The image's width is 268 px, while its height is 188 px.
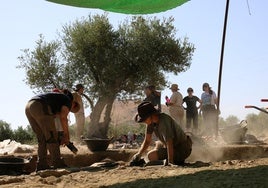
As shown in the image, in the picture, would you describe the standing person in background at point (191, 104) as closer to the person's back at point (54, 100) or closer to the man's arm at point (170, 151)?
the person's back at point (54, 100)

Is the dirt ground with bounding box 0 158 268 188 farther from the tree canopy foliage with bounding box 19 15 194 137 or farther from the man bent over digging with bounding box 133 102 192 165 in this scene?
the tree canopy foliage with bounding box 19 15 194 137

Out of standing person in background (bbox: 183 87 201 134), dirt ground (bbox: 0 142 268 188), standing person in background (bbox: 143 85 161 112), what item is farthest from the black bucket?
dirt ground (bbox: 0 142 268 188)

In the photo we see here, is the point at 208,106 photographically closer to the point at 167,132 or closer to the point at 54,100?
Answer: the point at 167,132

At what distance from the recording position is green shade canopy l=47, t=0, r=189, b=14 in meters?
6.23

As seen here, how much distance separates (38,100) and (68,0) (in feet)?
5.64

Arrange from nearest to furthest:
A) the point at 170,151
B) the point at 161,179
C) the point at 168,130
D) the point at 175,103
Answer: the point at 161,179
the point at 170,151
the point at 168,130
the point at 175,103

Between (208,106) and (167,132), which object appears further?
(208,106)

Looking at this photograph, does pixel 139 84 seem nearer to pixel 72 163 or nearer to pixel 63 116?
pixel 72 163

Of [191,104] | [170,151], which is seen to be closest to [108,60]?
[191,104]

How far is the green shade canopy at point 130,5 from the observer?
20.4 feet

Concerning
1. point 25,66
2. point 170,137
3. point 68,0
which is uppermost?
point 25,66

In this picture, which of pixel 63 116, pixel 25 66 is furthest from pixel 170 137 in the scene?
pixel 25 66

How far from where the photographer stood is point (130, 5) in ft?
21.5

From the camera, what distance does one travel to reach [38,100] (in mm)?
6434
